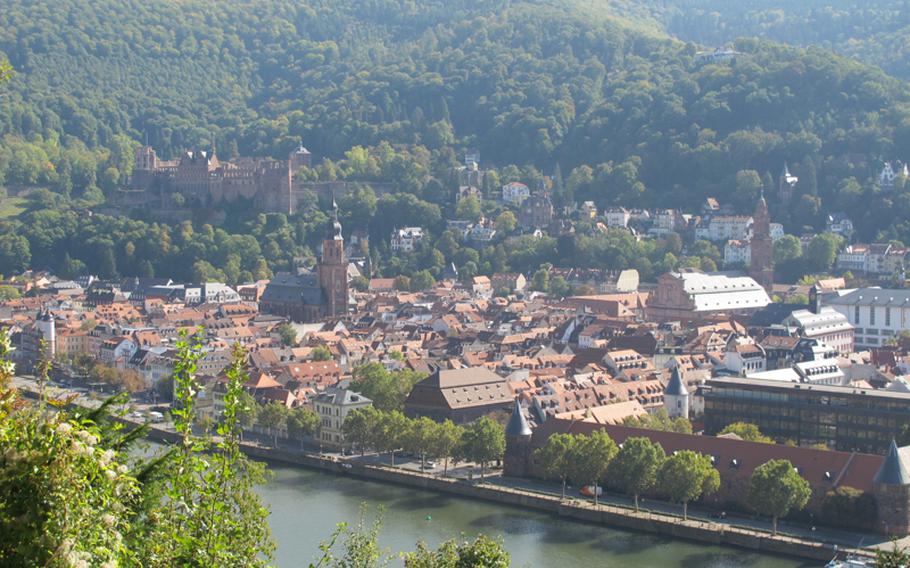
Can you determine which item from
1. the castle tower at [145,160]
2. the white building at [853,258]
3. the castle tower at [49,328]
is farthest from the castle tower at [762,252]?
the castle tower at [145,160]

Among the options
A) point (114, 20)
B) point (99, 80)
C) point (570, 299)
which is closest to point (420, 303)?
point (570, 299)

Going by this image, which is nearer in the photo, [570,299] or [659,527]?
[659,527]

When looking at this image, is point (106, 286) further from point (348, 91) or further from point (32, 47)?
point (32, 47)

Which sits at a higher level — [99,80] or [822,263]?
[99,80]

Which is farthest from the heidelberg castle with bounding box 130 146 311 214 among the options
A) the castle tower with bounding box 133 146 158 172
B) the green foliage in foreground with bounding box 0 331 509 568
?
the green foliage in foreground with bounding box 0 331 509 568

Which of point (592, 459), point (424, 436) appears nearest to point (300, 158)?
point (424, 436)

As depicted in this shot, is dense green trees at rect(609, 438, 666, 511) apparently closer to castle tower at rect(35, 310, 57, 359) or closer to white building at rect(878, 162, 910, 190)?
castle tower at rect(35, 310, 57, 359)

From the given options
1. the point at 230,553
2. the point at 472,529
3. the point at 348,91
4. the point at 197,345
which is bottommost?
the point at 472,529

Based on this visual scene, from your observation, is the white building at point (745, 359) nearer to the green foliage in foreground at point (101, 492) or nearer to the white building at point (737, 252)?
the white building at point (737, 252)
